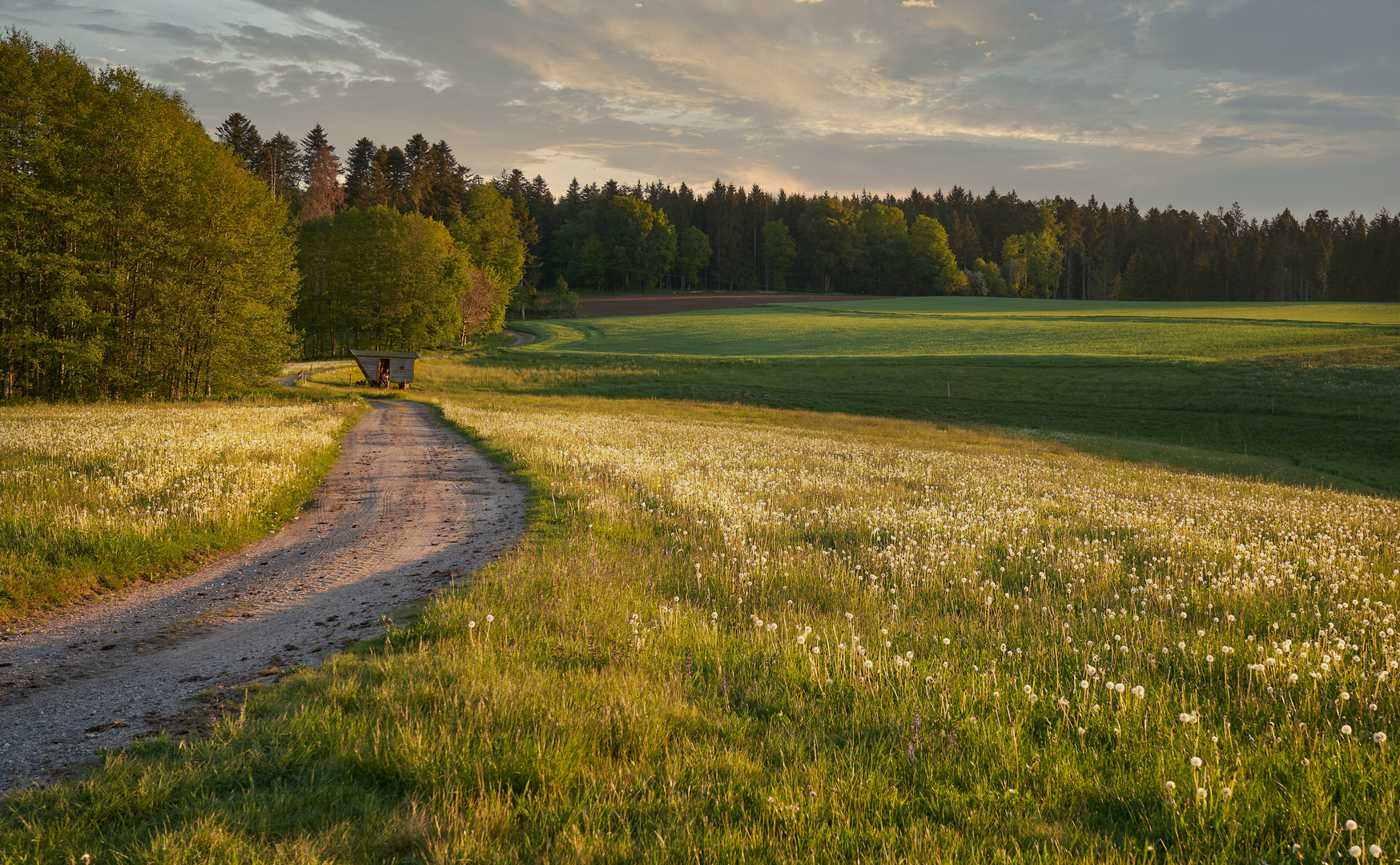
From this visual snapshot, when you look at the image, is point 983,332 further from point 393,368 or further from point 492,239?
point 492,239

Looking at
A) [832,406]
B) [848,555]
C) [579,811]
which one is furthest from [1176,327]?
[579,811]

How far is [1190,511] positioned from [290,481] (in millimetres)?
19499

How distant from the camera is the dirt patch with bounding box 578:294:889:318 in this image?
13262cm

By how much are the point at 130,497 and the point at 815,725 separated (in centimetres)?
1264

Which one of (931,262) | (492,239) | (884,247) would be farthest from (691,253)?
(492,239)

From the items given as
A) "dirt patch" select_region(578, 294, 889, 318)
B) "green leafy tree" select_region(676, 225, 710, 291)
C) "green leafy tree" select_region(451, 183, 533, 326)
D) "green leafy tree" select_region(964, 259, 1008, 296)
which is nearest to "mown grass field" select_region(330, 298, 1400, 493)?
"green leafy tree" select_region(451, 183, 533, 326)

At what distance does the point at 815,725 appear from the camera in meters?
4.77

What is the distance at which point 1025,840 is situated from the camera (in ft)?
11.5

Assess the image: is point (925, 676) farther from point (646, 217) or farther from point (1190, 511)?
point (646, 217)

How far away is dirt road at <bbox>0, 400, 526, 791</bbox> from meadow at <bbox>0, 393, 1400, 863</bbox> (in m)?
0.77

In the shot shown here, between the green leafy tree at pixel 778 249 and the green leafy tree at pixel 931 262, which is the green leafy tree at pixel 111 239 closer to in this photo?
the green leafy tree at pixel 931 262

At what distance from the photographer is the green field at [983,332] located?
6994 cm

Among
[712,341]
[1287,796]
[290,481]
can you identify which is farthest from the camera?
[712,341]

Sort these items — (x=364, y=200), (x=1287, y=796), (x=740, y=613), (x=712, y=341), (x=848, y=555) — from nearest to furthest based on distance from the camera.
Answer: (x=1287, y=796)
(x=740, y=613)
(x=848, y=555)
(x=712, y=341)
(x=364, y=200)
